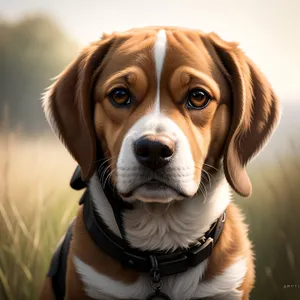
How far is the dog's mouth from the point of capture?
2.12m

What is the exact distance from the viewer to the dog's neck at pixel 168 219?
2.39 metres

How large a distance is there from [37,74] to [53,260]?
36.6 inches

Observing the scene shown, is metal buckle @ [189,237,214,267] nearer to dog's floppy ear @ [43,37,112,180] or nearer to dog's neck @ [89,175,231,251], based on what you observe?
dog's neck @ [89,175,231,251]

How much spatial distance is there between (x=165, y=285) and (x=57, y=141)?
925 millimetres

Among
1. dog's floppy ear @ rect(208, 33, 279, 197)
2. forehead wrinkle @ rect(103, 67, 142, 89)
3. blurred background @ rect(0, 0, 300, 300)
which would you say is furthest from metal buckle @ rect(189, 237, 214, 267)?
forehead wrinkle @ rect(103, 67, 142, 89)

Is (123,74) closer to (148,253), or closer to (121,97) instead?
(121,97)

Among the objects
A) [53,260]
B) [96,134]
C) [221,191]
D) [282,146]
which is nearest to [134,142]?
[96,134]

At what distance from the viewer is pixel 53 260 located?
2.66m

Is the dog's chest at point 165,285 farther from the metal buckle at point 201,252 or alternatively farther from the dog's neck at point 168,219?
the dog's neck at point 168,219

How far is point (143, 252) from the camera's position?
237 cm

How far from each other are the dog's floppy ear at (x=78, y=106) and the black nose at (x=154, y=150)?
363 mm

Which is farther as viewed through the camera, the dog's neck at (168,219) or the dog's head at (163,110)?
the dog's neck at (168,219)

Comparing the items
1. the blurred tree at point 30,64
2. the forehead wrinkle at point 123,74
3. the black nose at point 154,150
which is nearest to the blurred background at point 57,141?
the blurred tree at point 30,64

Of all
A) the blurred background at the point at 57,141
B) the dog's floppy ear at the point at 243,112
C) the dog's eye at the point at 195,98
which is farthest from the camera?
the blurred background at the point at 57,141
